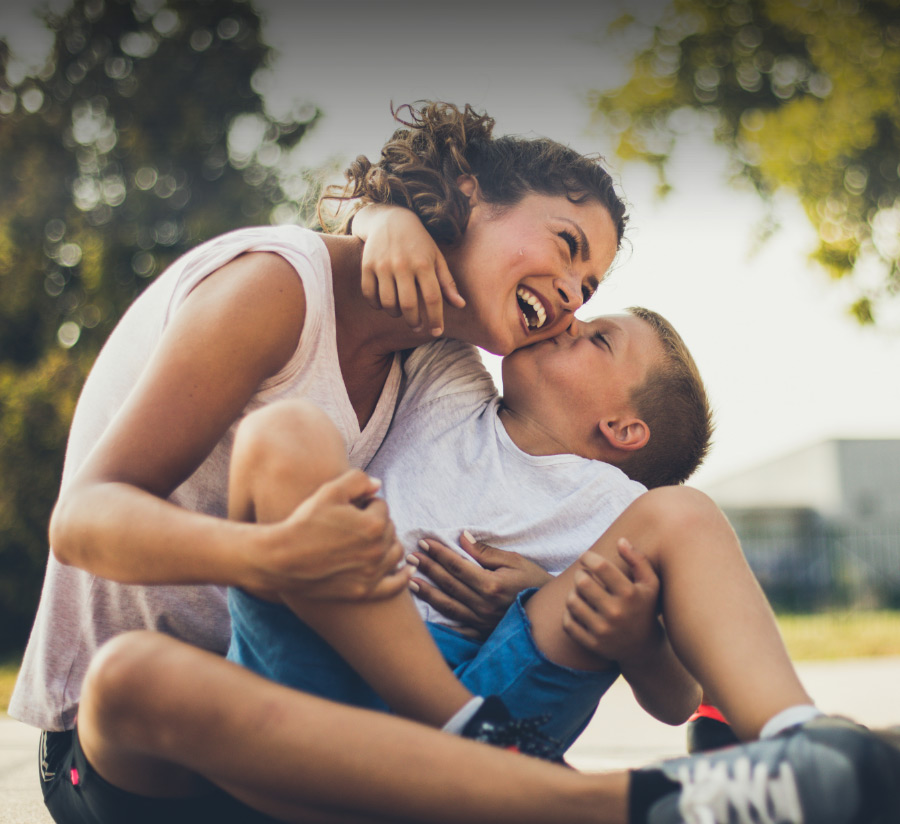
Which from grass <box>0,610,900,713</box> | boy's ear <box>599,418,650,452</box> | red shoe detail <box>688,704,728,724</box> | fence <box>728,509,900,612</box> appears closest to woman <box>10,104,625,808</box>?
boy's ear <box>599,418,650,452</box>

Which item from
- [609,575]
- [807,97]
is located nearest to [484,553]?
Result: [609,575]

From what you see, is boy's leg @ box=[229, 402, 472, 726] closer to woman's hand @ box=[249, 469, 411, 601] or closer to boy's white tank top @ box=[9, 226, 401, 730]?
woman's hand @ box=[249, 469, 411, 601]

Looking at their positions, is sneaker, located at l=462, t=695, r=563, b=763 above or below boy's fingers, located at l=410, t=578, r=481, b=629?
below

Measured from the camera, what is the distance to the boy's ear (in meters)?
2.23

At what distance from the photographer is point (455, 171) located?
2.11 m

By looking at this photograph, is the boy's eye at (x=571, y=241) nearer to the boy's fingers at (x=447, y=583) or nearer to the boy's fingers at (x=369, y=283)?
the boy's fingers at (x=369, y=283)

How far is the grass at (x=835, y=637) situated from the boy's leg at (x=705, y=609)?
4090mm

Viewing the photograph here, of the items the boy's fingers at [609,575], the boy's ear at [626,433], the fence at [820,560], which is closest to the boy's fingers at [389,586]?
the boy's fingers at [609,575]

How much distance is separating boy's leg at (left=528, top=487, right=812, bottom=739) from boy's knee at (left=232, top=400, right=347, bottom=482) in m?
0.56

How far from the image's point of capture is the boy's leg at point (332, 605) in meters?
1.22

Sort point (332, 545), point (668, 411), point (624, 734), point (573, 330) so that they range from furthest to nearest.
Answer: point (624, 734), point (668, 411), point (573, 330), point (332, 545)

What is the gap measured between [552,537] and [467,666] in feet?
1.22

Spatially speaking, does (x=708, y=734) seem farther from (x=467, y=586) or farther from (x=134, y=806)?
(x=134, y=806)

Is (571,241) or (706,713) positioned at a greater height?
(571,241)
